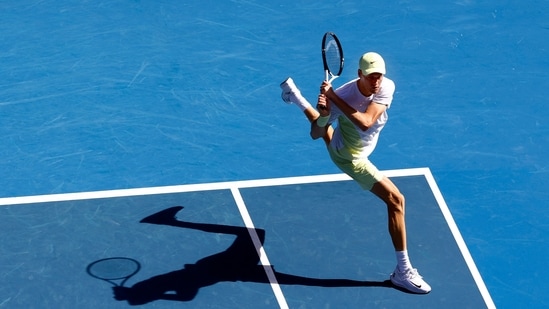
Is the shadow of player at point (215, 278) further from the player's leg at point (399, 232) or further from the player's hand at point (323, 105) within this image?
the player's hand at point (323, 105)

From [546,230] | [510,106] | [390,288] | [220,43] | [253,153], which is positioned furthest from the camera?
[220,43]

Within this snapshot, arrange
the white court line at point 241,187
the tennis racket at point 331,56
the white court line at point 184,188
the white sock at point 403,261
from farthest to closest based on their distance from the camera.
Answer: the white court line at point 184,188 < the white court line at point 241,187 < the white sock at point 403,261 < the tennis racket at point 331,56

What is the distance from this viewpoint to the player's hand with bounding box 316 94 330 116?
977 cm

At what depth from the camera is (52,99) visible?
507 inches

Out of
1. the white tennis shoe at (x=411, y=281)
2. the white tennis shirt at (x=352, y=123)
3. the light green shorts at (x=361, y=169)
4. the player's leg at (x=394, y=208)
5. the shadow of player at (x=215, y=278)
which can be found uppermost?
the white tennis shirt at (x=352, y=123)

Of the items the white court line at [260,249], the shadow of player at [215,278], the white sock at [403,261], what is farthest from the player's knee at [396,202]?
the white court line at [260,249]

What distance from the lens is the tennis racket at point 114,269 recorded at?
10411mm

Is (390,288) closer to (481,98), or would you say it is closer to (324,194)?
(324,194)

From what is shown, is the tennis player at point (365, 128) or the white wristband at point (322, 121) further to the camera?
the white wristband at point (322, 121)

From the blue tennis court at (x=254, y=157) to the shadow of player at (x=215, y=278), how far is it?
0.07 feet

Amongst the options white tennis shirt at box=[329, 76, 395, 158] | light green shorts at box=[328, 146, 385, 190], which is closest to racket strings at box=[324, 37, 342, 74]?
white tennis shirt at box=[329, 76, 395, 158]

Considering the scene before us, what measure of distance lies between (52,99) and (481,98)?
4927 mm

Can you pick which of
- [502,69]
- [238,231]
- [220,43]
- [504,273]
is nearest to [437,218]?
[504,273]

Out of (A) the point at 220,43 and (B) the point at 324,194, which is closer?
(B) the point at 324,194
